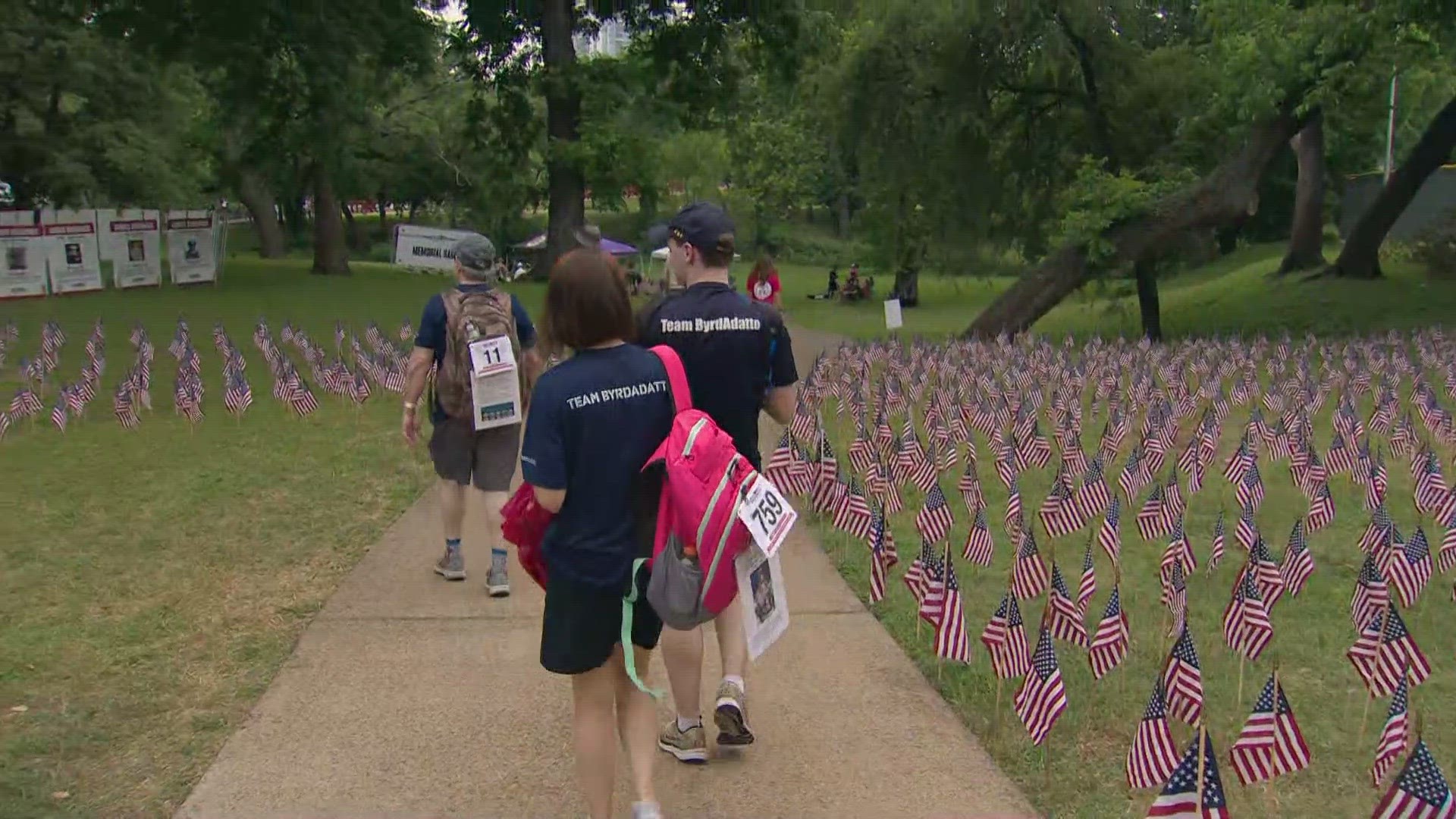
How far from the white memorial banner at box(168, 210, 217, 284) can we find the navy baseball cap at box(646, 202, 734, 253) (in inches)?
1176

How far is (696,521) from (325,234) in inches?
1524

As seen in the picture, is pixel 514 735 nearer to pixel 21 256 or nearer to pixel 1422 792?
pixel 1422 792

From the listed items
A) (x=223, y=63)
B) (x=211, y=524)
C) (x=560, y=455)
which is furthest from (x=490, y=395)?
(x=223, y=63)

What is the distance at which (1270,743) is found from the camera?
3969 millimetres

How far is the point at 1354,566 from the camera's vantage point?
7262 mm

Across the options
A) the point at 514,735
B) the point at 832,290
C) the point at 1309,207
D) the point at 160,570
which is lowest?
the point at 832,290

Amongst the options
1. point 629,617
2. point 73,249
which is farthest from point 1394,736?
point 73,249

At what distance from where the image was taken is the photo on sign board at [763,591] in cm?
354

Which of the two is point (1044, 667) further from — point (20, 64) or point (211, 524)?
point (20, 64)

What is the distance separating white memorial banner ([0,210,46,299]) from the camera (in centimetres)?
2575

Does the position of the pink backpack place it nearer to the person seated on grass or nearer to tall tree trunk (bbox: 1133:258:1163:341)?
tall tree trunk (bbox: 1133:258:1163:341)

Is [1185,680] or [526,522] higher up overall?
[526,522]

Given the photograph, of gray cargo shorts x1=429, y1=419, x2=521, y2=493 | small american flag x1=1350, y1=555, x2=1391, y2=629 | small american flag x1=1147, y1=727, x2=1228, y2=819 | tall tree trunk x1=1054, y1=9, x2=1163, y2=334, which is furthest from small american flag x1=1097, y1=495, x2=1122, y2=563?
tall tree trunk x1=1054, y1=9, x2=1163, y2=334

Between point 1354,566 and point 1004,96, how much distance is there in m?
17.0
